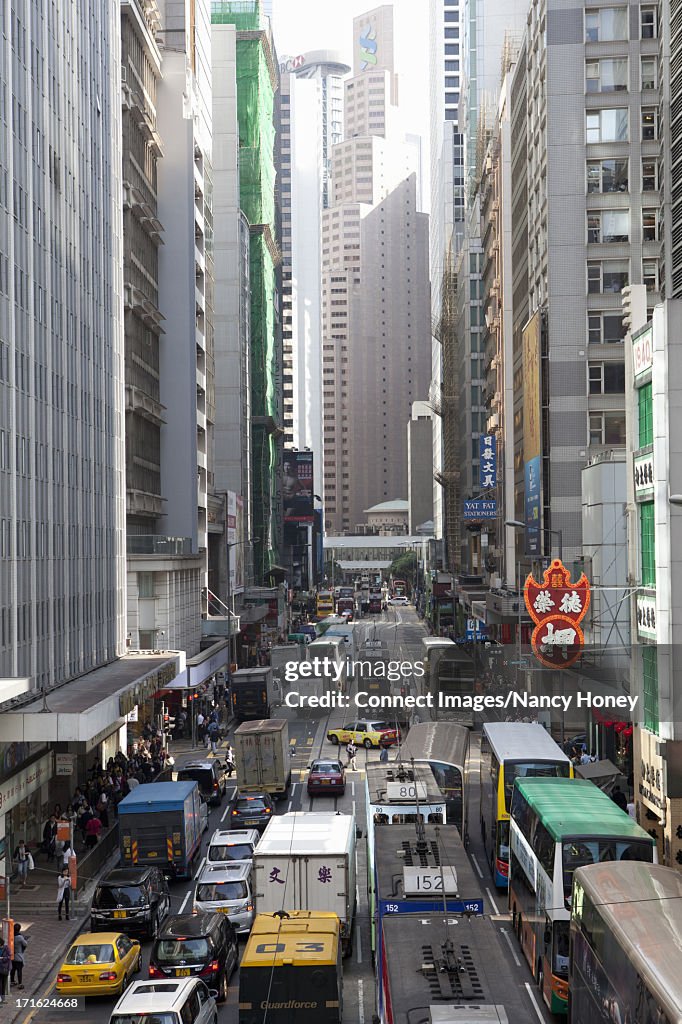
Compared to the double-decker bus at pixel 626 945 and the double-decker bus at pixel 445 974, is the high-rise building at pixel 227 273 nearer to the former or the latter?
the double-decker bus at pixel 445 974

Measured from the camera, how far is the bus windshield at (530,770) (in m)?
26.0

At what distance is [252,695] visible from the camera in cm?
5700

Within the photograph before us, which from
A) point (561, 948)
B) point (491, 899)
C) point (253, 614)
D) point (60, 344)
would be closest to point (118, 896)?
point (491, 899)

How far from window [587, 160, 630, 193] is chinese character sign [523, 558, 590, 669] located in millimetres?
26152

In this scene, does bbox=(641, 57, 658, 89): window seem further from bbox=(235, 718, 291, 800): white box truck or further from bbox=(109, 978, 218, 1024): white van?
bbox=(109, 978, 218, 1024): white van

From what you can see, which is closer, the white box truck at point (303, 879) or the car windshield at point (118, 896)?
the white box truck at point (303, 879)

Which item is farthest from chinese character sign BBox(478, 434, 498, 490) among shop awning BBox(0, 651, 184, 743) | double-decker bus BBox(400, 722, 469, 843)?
double-decker bus BBox(400, 722, 469, 843)

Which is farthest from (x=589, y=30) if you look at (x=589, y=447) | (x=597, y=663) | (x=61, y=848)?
(x=61, y=848)

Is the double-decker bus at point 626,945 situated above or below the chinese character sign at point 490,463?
below

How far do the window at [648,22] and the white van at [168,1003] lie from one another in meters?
49.9

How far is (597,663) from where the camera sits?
37.7 metres

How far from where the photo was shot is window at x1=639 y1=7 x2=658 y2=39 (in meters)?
56.0

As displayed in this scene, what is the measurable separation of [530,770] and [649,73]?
132 ft

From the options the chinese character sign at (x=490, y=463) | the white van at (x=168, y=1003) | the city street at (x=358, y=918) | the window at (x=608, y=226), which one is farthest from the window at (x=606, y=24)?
the white van at (x=168, y=1003)
